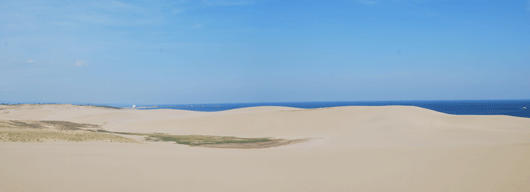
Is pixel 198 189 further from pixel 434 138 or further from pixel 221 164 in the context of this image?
pixel 434 138

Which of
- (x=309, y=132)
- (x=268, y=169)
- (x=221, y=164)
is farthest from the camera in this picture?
(x=309, y=132)

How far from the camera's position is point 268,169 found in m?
9.30

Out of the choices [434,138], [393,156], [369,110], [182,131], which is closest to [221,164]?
[393,156]

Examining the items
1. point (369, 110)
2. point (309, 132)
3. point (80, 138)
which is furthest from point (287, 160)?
point (369, 110)

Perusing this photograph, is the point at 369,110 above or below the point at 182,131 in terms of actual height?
above

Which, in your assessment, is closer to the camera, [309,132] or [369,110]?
[309,132]

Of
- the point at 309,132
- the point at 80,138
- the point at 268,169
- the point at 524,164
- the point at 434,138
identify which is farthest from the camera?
the point at 309,132

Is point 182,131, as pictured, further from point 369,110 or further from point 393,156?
point 393,156

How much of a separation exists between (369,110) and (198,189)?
29.7 metres

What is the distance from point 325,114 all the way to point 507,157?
24.6 m

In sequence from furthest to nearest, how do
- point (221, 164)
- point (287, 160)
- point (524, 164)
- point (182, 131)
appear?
1. point (182, 131)
2. point (287, 160)
3. point (221, 164)
4. point (524, 164)

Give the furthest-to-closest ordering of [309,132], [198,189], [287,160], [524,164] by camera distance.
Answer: [309,132] → [287,160] → [524,164] → [198,189]

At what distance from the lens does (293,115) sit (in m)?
35.0

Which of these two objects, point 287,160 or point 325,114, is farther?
point 325,114
